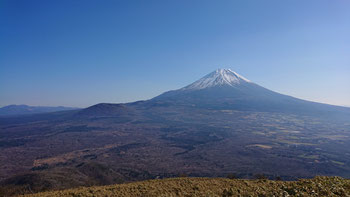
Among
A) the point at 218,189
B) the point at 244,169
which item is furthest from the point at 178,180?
the point at 244,169

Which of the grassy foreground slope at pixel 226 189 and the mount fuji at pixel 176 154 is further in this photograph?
the mount fuji at pixel 176 154

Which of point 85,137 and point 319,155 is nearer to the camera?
point 319,155

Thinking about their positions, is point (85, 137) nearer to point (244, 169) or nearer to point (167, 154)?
point (167, 154)

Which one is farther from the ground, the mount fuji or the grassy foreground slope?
the grassy foreground slope

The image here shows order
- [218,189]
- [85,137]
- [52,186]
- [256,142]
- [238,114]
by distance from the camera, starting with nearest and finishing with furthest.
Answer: [218,189], [52,186], [256,142], [85,137], [238,114]

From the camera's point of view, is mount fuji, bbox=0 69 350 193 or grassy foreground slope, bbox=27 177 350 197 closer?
grassy foreground slope, bbox=27 177 350 197

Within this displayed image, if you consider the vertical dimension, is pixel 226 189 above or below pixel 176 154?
above

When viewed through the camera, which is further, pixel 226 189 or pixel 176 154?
pixel 176 154

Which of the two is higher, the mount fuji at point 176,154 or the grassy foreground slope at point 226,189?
the grassy foreground slope at point 226,189
